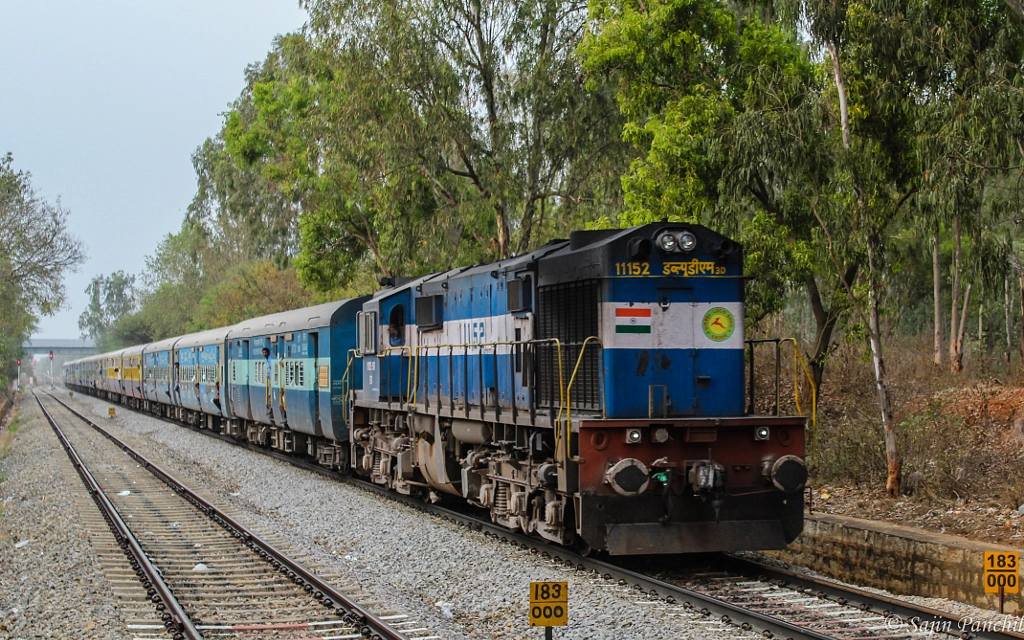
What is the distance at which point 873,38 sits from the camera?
13164mm

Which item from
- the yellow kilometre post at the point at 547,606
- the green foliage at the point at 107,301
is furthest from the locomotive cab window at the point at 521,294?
the green foliage at the point at 107,301

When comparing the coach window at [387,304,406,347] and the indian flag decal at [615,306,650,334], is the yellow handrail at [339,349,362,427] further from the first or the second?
the indian flag decal at [615,306,650,334]

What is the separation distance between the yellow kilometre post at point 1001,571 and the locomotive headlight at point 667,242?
387cm

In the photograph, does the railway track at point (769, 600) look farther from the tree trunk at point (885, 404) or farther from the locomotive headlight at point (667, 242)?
the tree trunk at point (885, 404)

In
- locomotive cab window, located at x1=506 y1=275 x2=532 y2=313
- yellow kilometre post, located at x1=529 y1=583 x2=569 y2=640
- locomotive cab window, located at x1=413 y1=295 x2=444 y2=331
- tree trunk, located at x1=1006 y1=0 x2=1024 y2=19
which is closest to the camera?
yellow kilometre post, located at x1=529 y1=583 x2=569 y2=640

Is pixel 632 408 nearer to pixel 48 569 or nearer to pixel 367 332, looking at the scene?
pixel 48 569

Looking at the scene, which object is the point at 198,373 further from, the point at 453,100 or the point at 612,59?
→ the point at 612,59

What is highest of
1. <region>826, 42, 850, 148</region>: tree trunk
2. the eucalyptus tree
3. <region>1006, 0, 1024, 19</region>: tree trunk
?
the eucalyptus tree

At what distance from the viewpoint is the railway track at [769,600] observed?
7066 mm

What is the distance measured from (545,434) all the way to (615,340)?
1.34m

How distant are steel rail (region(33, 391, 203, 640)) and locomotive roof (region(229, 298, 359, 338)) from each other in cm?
493

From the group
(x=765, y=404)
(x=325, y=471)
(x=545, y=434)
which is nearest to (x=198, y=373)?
(x=325, y=471)

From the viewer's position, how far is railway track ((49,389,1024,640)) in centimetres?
707

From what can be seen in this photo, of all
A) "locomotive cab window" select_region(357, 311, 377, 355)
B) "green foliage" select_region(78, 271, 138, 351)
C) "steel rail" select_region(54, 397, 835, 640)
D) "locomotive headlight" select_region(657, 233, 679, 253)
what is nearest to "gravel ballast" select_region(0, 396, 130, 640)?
"steel rail" select_region(54, 397, 835, 640)
